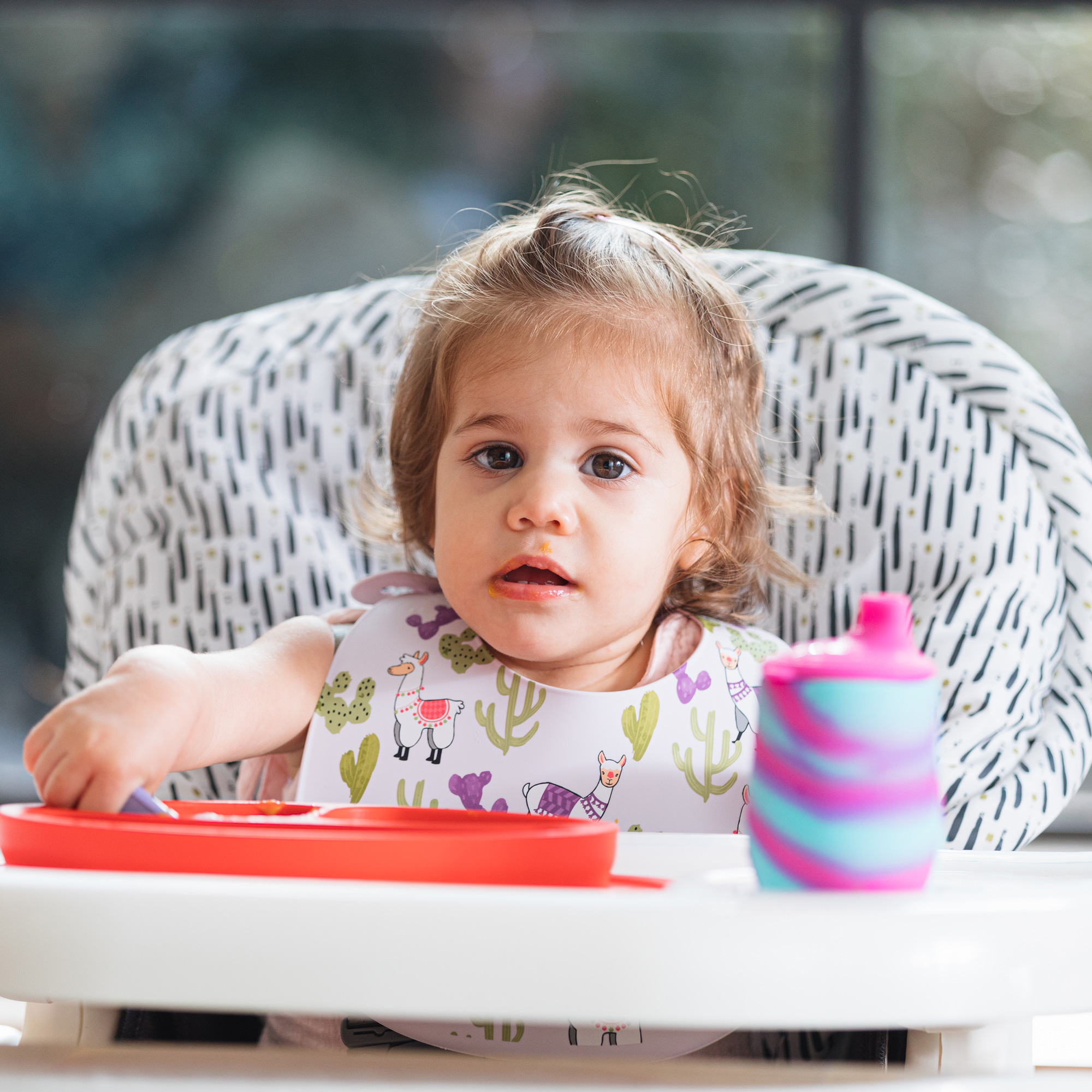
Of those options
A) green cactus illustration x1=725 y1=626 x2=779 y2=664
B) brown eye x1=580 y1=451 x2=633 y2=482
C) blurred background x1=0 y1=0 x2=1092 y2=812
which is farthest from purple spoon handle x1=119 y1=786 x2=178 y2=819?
blurred background x1=0 y1=0 x2=1092 y2=812

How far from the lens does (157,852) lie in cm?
45

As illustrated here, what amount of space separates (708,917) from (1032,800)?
1.84 feet

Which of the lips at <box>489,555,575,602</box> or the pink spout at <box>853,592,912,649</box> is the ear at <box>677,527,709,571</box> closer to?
the lips at <box>489,555,575,602</box>

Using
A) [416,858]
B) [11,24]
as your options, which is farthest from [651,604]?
[11,24]

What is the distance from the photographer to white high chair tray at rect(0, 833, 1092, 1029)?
14.5 inches

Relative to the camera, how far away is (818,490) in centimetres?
96

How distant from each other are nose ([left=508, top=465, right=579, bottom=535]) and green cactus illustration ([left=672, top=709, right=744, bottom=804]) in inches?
6.8

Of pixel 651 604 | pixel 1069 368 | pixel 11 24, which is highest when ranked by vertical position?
pixel 11 24

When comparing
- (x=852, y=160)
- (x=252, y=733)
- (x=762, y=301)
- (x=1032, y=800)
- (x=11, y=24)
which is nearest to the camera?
(x=252, y=733)

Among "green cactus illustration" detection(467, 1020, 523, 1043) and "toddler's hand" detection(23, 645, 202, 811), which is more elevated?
"toddler's hand" detection(23, 645, 202, 811)

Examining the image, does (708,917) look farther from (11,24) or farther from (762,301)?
(11,24)

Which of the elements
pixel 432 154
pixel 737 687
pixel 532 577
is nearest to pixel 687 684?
pixel 737 687

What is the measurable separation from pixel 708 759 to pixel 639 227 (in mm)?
394

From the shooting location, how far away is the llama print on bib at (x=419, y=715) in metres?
0.79
